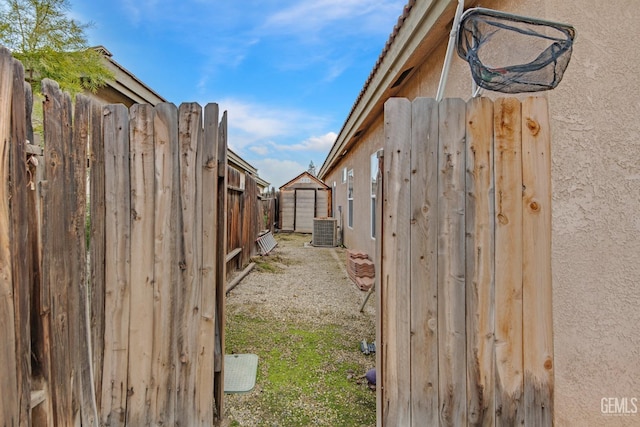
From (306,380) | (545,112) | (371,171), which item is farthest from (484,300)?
(371,171)

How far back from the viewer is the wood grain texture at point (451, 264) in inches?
66.6

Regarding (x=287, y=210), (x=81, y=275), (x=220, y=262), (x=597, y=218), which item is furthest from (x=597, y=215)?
(x=287, y=210)

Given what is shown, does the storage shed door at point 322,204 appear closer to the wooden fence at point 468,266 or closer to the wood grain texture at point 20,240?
A: the wooden fence at point 468,266

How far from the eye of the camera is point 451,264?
1707mm

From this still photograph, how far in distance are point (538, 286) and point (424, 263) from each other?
0.64 meters

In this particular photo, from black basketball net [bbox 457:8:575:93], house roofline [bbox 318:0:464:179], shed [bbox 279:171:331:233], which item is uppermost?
house roofline [bbox 318:0:464:179]

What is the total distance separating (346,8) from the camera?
504cm

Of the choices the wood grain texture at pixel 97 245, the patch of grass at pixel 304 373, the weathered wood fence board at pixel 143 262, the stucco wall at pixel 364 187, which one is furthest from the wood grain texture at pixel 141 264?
the stucco wall at pixel 364 187

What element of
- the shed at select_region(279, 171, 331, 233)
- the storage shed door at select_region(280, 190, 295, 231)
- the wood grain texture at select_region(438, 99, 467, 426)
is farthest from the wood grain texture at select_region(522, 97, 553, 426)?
the storage shed door at select_region(280, 190, 295, 231)

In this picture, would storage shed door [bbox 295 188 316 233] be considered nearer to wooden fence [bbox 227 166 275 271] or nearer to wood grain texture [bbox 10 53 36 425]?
wooden fence [bbox 227 166 275 271]

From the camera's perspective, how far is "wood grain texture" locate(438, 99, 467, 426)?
1692 mm

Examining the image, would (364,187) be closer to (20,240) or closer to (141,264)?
(141,264)

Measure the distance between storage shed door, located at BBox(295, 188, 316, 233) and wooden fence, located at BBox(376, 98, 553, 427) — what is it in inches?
539

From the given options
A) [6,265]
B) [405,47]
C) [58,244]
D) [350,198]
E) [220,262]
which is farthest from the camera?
[350,198]
